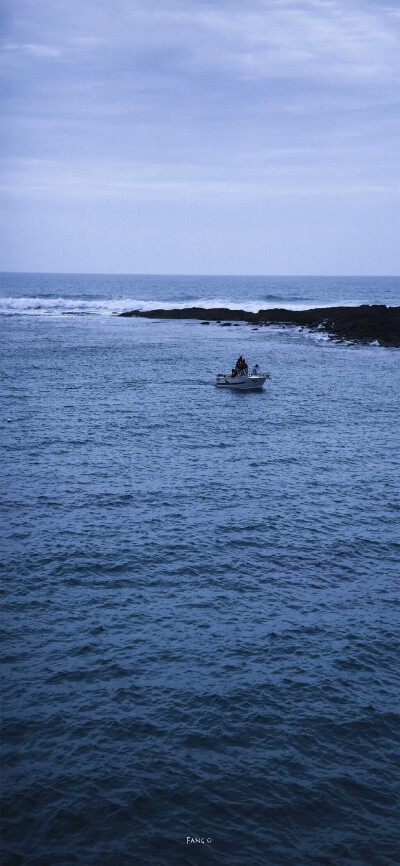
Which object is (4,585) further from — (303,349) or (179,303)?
(179,303)

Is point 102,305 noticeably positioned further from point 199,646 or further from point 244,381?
point 199,646

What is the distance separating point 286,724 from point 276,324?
115 metres

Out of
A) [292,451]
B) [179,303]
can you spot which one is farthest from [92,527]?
[179,303]

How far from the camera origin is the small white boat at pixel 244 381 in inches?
2360

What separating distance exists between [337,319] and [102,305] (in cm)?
7674

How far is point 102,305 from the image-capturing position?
176250mm

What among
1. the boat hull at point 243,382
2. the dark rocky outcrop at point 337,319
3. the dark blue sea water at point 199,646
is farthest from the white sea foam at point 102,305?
the dark blue sea water at point 199,646

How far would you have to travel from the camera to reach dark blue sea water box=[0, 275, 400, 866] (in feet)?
46.3

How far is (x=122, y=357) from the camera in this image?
8312 cm

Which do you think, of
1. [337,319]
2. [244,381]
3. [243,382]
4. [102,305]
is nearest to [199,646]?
[244,381]

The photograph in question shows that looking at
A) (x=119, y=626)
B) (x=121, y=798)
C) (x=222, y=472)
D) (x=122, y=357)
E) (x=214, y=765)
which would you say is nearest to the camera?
(x=121, y=798)

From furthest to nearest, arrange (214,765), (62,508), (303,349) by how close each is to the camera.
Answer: (303,349) < (62,508) < (214,765)

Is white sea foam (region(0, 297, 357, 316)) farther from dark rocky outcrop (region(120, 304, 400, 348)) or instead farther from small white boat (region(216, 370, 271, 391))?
small white boat (region(216, 370, 271, 391))

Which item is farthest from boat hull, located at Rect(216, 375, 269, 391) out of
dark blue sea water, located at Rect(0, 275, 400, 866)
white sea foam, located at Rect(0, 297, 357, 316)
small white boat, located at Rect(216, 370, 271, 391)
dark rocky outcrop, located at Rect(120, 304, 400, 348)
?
white sea foam, located at Rect(0, 297, 357, 316)
